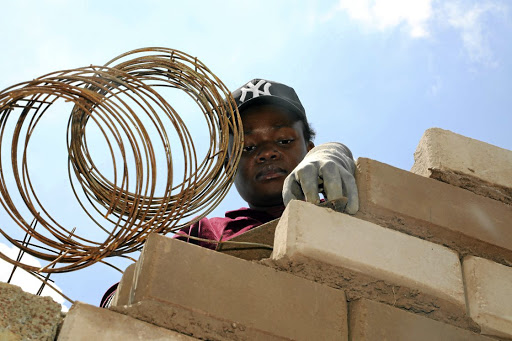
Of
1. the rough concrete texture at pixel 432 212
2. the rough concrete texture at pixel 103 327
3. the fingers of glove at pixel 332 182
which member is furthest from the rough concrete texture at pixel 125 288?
the rough concrete texture at pixel 432 212

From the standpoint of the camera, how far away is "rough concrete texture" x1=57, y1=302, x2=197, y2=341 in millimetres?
2088

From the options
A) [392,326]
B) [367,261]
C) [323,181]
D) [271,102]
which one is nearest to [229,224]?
[271,102]

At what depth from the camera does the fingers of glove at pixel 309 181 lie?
268cm

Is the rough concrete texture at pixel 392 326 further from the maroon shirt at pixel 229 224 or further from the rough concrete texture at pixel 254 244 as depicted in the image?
the maroon shirt at pixel 229 224

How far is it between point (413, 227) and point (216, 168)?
0.83m

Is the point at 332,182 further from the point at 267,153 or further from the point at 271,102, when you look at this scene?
the point at 271,102

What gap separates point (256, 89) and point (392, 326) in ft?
6.71

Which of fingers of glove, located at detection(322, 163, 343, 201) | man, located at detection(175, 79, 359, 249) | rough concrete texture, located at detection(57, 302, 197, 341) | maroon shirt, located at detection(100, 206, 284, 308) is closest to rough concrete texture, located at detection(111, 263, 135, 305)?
rough concrete texture, located at detection(57, 302, 197, 341)

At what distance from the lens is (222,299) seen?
2.34m

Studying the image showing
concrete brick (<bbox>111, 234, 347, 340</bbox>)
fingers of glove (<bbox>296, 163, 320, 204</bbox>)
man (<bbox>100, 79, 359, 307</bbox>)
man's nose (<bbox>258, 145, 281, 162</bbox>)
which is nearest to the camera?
concrete brick (<bbox>111, 234, 347, 340</bbox>)

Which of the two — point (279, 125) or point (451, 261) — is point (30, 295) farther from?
point (279, 125)

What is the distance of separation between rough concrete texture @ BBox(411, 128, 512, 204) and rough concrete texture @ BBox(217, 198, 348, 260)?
633mm

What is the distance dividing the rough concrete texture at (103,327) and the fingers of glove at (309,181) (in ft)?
2.47

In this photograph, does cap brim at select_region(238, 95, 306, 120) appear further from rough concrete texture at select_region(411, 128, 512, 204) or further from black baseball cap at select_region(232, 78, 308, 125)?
rough concrete texture at select_region(411, 128, 512, 204)
